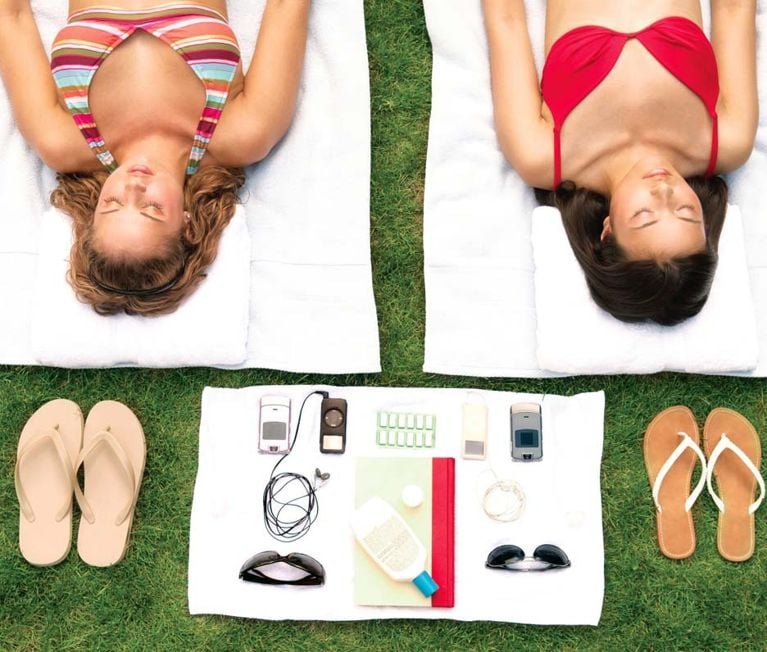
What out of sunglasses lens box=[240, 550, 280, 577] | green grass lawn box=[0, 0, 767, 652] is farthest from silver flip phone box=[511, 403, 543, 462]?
sunglasses lens box=[240, 550, 280, 577]

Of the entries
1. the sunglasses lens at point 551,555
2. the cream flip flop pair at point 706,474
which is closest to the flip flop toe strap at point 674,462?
the cream flip flop pair at point 706,474

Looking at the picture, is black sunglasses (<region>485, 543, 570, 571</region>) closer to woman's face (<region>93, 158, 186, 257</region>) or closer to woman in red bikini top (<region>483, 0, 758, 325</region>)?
woman in red bikini top (<region>483, 0, 758, 325</region>)

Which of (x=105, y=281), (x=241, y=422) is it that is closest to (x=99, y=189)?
(x=105, y=281)

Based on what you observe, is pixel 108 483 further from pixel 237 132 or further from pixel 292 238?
pixel 237 132

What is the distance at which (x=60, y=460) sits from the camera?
2959 mm

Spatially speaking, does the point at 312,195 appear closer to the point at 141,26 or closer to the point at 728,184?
the point at 141,26

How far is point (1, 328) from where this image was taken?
9.80 ft

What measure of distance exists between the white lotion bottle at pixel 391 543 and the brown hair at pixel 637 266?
111 centimetres

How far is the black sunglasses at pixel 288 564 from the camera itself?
9.29 feet

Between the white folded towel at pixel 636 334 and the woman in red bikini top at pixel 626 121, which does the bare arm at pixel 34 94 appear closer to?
the woman in red bikini top at pixel 626 121

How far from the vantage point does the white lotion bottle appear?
279 cm

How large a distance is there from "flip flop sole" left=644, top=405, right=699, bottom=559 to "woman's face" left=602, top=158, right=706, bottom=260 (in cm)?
76

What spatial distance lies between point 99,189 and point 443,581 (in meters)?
1.93

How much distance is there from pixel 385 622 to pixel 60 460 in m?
1.39
